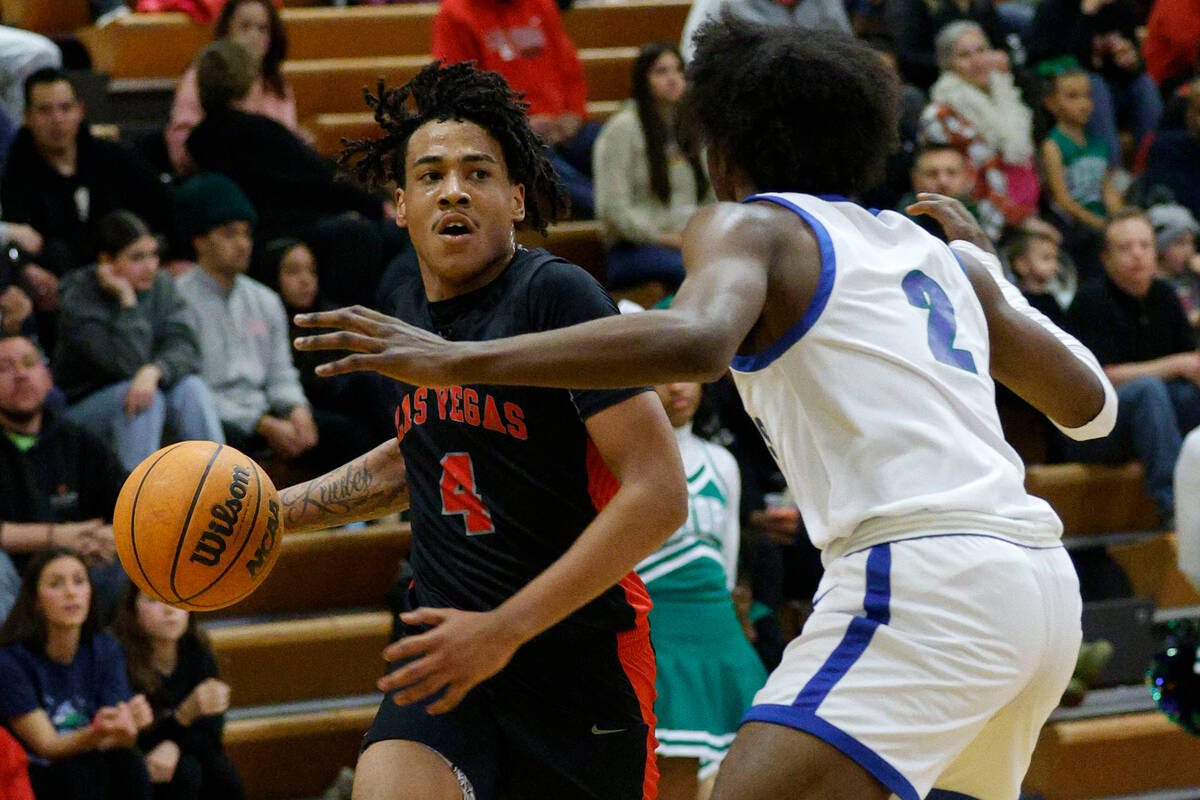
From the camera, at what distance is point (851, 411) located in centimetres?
254

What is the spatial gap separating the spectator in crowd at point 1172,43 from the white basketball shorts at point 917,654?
9075 millimetres

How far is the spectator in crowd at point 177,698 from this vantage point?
5.51 m

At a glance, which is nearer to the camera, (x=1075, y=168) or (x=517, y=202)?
(x=517, y=202)

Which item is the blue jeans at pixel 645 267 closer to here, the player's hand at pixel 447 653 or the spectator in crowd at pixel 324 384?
the spectator in crowd at pixel 324 384

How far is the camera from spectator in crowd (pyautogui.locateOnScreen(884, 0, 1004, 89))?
9766 millimetres

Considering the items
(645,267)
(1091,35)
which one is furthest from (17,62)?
(1091,35)

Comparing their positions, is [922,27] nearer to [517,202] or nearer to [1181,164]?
[1181,164]

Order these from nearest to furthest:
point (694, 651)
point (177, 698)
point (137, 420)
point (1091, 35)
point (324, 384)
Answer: point (694, 651) → point (177, 698) → point (137, 420) → point (324, 384) → point (1091, 35)

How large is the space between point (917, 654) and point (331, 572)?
445 centimetres

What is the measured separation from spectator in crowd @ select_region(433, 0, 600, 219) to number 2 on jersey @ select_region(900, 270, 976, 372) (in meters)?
5.38

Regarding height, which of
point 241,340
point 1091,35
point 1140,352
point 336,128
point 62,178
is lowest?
point 1140,352

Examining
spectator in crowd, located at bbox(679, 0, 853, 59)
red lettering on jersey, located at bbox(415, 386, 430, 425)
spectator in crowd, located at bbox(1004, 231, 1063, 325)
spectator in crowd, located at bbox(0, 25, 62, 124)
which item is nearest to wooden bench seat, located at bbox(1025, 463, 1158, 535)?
spectator in crowd, located at bbox(1004, 231, 1063, 325)

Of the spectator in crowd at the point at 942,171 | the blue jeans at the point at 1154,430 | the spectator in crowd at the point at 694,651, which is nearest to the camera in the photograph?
the spectator in crowd at the point at 694,651

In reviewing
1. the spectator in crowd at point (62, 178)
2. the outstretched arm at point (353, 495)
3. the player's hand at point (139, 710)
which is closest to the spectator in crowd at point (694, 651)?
the player's hand at point (139, 710)
